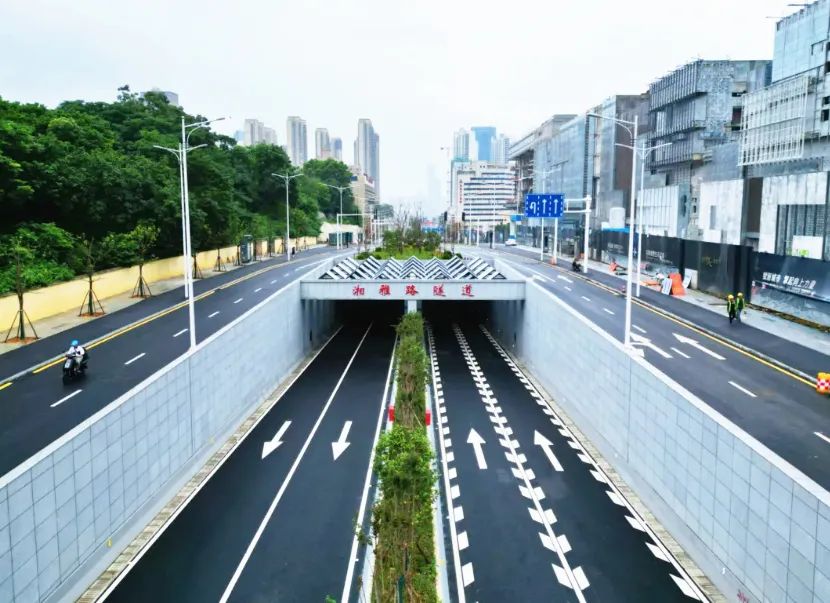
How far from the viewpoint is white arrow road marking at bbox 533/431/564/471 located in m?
22.2

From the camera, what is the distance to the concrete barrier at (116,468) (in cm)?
1231

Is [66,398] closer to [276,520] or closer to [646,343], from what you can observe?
[276,520]

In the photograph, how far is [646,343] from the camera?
1227 inches

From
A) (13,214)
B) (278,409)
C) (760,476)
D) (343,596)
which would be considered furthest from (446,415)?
(13,214)

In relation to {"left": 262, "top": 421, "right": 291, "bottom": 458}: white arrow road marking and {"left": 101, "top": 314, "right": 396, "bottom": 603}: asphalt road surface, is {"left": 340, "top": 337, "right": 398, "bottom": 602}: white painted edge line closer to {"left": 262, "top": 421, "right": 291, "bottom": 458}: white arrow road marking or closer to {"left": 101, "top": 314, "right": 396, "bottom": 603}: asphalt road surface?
{"left": 101, "top": 314, "right": 396, "bottom": 603}: asphalt road surface

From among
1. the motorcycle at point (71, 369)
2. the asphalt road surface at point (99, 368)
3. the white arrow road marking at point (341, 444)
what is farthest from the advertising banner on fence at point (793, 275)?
the motorcycle at point (71, 369)

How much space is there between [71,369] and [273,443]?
27.7 ft

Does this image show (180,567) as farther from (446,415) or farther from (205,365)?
(446,415)

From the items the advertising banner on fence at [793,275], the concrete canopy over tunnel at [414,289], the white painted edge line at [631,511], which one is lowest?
the white painted edge line at [631,511]

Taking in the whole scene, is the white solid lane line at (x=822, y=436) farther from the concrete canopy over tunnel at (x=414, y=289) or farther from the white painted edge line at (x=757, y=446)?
the concrete canopy over tunnel at (x=414, y=289)

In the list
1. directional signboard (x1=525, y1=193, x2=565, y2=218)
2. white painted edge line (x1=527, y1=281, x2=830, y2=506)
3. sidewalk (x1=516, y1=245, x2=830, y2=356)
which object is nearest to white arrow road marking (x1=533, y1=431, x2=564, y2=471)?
white painted edge line (x1=527, y1=281, x2=830, y2=506)

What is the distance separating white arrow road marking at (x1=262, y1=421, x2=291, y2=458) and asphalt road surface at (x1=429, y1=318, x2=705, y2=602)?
597 cm

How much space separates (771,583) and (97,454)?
14058 millimetres

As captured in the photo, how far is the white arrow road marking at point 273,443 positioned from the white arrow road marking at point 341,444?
6.65 ft
